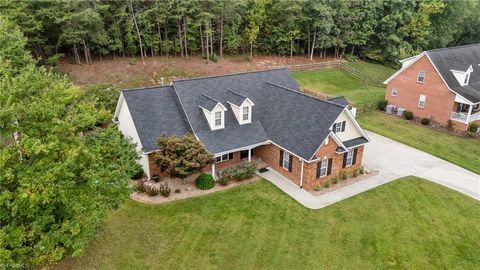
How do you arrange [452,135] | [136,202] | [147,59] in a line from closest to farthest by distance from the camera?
[136,202] → [452,135] → [147,59]

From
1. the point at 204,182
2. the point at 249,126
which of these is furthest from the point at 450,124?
the point at 204,182

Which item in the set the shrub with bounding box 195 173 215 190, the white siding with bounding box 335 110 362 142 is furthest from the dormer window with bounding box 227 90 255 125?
the white siding with bounding box 335 110 362 142

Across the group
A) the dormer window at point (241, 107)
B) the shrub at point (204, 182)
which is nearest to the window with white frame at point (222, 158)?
the shrub at point (204, 182)

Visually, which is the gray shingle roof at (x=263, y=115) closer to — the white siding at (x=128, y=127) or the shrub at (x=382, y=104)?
the white siding at (x=128, y=127)

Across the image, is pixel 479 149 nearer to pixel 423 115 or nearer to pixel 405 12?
pixel 423 115

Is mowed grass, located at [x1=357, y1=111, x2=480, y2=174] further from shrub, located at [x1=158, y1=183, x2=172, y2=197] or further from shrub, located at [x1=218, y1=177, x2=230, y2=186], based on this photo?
shrub, located at [x1=158, y1=183, x2=172, y2=197]

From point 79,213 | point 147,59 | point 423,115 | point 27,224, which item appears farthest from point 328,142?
point 147,59

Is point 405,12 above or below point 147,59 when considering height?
above
